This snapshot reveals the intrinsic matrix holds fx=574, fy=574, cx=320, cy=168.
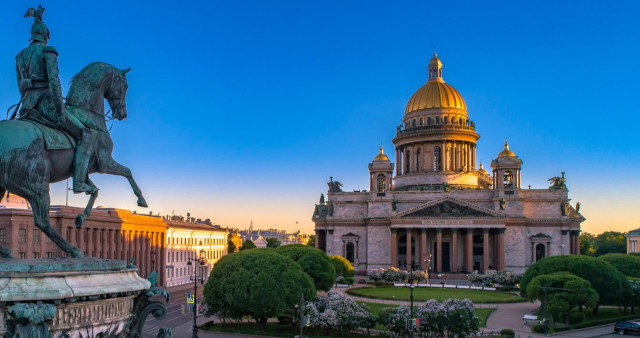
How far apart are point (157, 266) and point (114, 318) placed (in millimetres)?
72509

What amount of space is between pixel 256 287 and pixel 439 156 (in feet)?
246

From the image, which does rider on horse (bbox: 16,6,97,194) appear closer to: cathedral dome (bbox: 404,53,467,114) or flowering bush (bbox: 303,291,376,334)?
flowering bush (bbox: 303,291,376,334)

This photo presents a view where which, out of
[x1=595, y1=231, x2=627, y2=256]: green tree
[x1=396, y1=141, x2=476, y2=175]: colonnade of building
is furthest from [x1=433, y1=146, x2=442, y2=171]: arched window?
[x1=595, y1=231, x2=627, y2=256]: green tree

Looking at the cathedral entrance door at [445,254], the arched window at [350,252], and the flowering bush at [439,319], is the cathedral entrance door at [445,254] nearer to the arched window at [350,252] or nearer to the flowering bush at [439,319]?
the arched window at [350,252]

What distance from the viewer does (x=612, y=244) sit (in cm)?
15712

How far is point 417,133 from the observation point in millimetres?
111562

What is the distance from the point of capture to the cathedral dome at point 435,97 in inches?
4424

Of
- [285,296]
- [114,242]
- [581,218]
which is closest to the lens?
[285,296]

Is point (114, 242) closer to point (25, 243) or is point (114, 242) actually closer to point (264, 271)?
point (25, 243)

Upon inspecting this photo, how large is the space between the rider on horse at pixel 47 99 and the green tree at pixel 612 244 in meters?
161

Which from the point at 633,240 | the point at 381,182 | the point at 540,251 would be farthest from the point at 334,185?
the point at 633,240

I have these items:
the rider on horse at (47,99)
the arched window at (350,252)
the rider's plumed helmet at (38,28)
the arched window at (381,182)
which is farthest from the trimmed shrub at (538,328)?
the arched window at (381,182)

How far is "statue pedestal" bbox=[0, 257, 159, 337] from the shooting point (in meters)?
7.78

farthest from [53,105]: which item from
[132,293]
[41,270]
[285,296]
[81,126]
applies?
[285,296]
